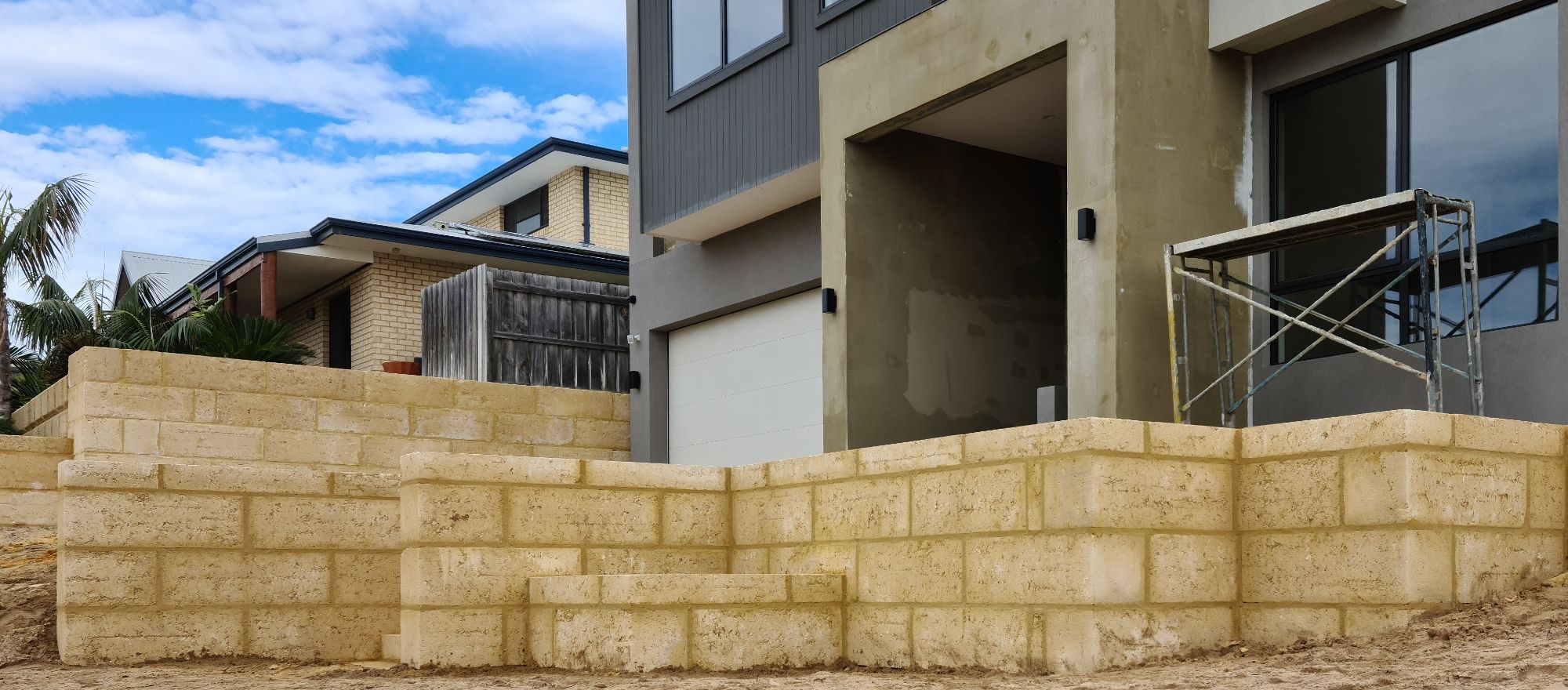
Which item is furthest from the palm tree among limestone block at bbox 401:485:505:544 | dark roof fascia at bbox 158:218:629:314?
limestone block at bbox 401:485:505:544

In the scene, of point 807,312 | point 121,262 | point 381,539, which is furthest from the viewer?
point 121,262

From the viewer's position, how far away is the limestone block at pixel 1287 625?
22.0ft

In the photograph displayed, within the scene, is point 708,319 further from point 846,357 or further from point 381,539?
point 381,539

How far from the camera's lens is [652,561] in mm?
9203

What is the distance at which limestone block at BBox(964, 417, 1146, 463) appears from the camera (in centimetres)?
689

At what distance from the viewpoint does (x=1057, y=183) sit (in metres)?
13.2

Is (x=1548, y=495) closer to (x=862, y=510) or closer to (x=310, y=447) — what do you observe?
(x=862, y=510)

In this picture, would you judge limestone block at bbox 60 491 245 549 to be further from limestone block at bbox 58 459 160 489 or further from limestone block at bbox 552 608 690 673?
limestone block at bbox 552 608 690 673

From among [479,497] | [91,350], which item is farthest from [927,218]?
[91,350]

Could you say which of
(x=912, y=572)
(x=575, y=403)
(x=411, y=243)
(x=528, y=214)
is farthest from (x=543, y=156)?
(x=912, y=572)

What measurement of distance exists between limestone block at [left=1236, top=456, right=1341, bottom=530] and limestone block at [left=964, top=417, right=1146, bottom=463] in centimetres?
66

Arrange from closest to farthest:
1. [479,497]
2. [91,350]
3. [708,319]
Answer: [479,497] < [91,350] < [708,319]

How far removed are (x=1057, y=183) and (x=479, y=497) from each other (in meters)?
6.86

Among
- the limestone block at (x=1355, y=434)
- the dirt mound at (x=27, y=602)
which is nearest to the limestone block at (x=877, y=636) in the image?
the limestone block at (x=1355, y=434)
